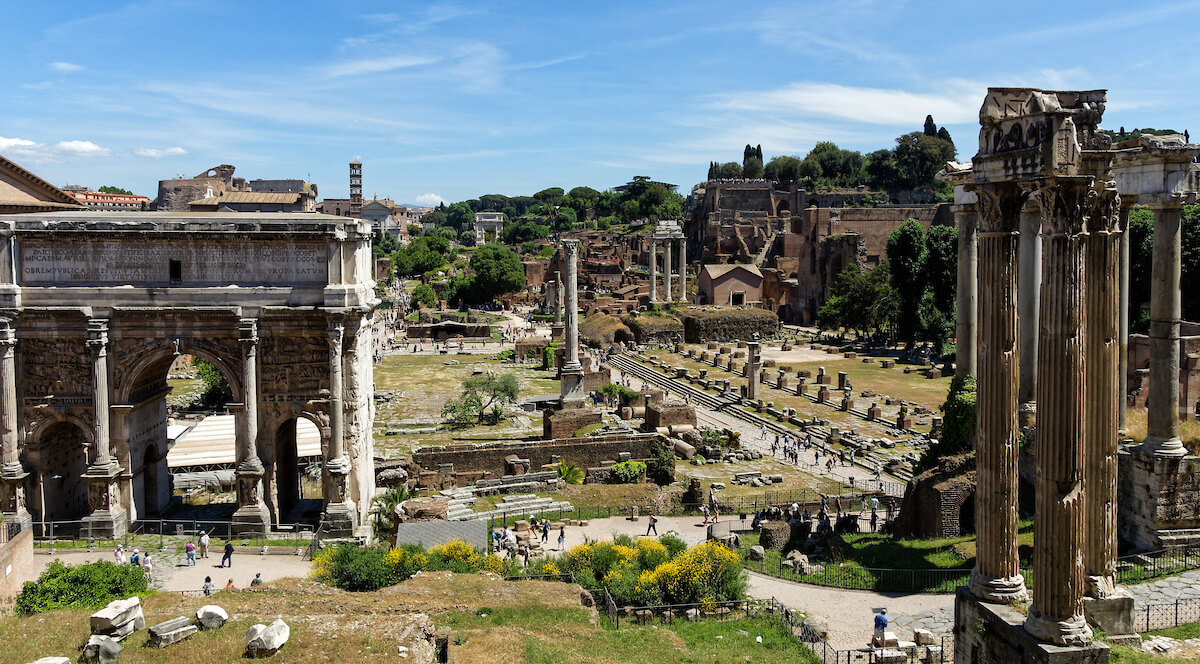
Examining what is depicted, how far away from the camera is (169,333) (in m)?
21.0

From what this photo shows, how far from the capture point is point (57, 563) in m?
15.2

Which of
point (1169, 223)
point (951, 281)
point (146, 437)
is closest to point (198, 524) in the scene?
point (146, 437)

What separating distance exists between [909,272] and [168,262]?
1748 inches

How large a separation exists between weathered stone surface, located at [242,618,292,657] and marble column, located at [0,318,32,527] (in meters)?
12.4

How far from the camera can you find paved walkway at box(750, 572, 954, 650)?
14.4m

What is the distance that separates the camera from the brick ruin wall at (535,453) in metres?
28.7

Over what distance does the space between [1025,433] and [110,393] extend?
63.9ft

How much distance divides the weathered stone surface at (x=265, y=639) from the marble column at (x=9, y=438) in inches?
488

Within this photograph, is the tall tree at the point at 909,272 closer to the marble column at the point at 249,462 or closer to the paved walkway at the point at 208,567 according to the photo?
the marble column at the point at 249,462

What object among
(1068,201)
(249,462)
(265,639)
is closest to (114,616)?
(265,639)

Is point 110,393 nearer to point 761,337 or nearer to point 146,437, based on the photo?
point 146,437

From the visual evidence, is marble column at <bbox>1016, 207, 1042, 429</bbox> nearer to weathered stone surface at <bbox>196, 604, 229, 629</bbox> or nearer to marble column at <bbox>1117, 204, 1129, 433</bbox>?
marble column at <bbox>1117, 204, 1129, 433</bbox>

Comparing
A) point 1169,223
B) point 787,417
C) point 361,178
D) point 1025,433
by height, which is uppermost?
point 361,178

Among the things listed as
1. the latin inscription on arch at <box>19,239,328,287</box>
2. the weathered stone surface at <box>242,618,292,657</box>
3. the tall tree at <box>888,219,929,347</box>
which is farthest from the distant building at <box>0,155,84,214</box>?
the tall tree at <box>888,219,929,347</box>
